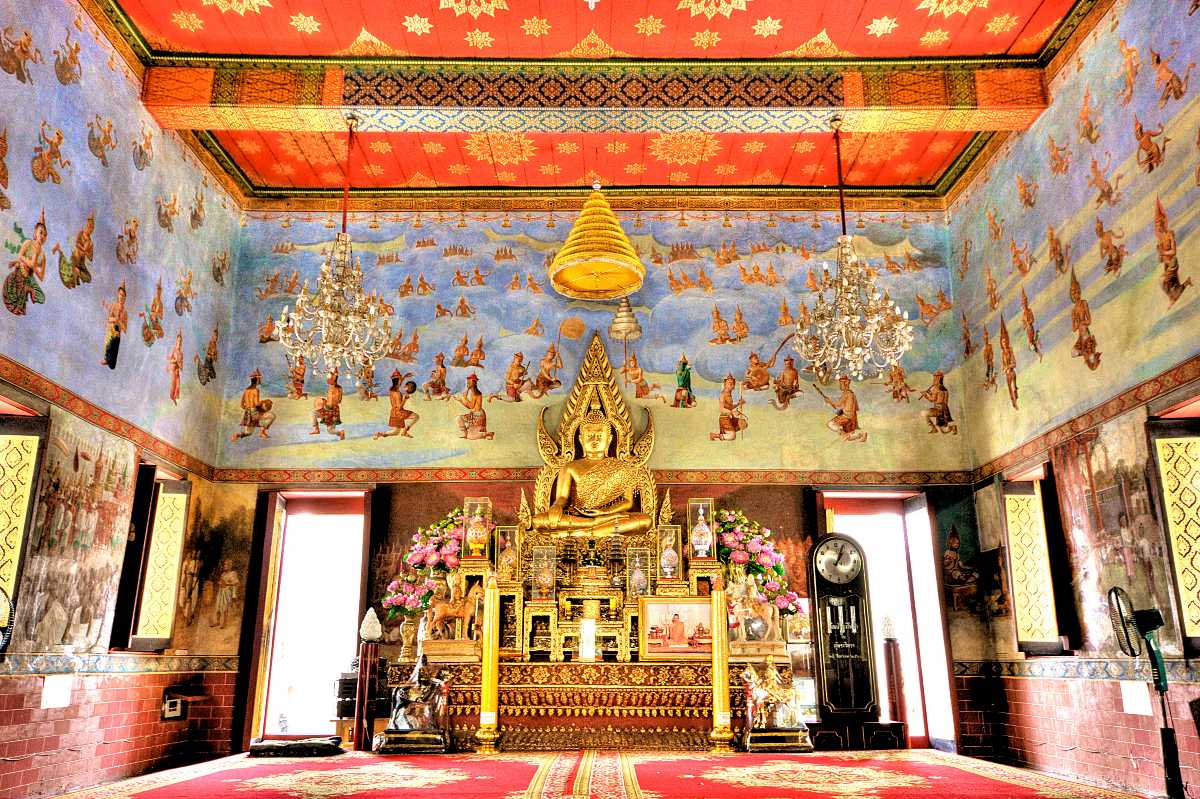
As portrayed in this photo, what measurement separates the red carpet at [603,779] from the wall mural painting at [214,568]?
8.43 ft

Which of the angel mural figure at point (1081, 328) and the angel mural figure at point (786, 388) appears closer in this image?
the angel mural figure at point (1081, 328)

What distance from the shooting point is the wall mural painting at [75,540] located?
290 inches

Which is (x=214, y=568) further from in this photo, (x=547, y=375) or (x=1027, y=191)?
(x=1027, y=191)

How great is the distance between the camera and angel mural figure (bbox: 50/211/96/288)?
774cm

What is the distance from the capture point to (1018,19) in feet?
29.0

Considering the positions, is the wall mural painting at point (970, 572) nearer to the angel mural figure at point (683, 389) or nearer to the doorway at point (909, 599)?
the doorway at point (909, 599)

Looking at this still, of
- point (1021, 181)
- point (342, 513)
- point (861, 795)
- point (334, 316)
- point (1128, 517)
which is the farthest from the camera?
point (342, 513)

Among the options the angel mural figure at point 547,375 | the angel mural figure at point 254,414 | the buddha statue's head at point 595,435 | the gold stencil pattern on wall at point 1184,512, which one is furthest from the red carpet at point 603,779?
the angel mural figure at point 547,375

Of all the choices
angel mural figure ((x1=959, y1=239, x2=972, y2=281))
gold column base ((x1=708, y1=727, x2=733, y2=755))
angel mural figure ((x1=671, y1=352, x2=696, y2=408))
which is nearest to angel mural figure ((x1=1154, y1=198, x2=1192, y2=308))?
angel mural figure ((x1=959, y1=239, x2=972, y2=281))

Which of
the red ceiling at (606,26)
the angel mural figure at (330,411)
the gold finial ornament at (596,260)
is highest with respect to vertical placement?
the red ceiling at (606,26)

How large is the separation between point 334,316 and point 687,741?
226 inches

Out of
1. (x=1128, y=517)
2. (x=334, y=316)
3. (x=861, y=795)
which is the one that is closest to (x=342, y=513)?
(x=334, y=316)

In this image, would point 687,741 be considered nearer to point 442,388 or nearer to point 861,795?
point 861,795

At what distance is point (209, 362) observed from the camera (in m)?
10.9
